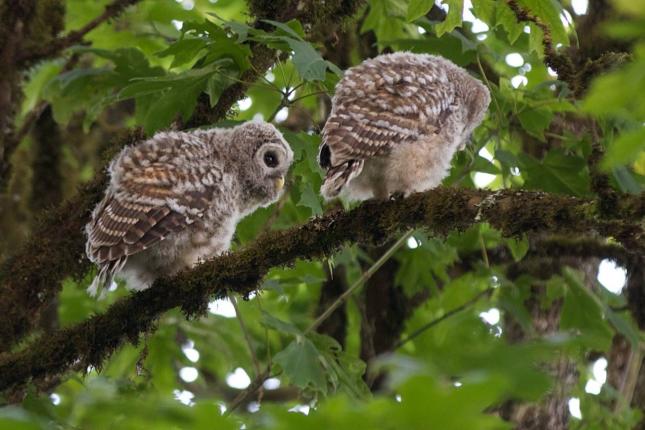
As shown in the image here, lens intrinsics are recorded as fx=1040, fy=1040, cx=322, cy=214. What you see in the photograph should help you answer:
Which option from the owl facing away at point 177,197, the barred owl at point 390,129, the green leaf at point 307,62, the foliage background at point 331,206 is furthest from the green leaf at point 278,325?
the green leaf at point 307,62

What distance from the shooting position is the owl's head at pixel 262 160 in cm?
452

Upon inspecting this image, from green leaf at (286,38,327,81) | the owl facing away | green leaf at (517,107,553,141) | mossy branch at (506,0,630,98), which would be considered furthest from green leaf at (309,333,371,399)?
mossy branch at (506,0,630,98)

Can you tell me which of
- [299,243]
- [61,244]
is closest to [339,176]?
[299,243]

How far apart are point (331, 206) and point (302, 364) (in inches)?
74.8

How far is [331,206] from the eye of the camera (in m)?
Result: 5.84

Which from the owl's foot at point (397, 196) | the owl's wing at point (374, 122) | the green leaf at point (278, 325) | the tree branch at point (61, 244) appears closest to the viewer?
the owl's foot at point (397, 196)

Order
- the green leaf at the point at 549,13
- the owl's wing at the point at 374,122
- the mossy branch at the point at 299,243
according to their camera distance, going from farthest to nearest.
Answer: the owl's wing at the point at 374,122
the green leaf at the point at 549,13
the mossy branch at the point at 299,243

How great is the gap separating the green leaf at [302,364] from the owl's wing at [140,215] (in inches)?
25.2

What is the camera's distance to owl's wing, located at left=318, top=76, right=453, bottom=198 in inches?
151

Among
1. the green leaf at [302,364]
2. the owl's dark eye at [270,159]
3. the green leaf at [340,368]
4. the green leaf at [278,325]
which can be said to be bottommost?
the green leaf at [340,368]

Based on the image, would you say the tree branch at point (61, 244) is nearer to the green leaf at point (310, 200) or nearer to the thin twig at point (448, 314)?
the green leaf at point (310, 200)

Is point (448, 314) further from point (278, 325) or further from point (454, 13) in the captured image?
point (454, 13)

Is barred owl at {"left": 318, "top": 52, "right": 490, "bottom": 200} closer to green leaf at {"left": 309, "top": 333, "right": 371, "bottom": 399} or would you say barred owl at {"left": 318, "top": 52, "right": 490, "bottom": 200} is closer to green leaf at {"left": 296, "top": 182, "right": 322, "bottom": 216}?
green leaf at {"left": 296, "top": 182, "right": 322, "bottom": 216}

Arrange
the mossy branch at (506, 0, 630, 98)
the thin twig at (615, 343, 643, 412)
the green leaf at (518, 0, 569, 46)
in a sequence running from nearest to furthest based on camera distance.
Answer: the mossy branch at (506, 0, 630, 98) < the green leaf at (518, 0, 569, 46) < the thin twig at (615, 343, 643, 412)
